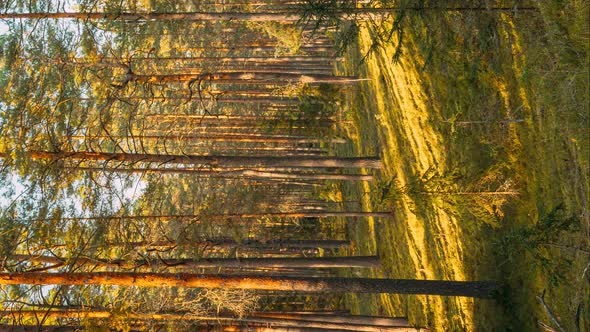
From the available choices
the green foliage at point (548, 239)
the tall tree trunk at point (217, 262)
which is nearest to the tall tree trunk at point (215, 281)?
the tall tree trunk at point (217, 262)

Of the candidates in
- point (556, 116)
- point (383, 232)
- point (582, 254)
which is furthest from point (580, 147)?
point (383, 232)

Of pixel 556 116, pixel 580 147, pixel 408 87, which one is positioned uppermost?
pixel 408 87

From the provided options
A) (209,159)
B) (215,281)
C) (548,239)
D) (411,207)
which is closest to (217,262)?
(209,159)

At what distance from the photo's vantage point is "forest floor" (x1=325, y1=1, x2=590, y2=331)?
18.1 ft

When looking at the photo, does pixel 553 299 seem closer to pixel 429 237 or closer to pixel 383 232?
pixel 429 237

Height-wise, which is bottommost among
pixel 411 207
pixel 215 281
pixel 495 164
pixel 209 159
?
pixel 215 281

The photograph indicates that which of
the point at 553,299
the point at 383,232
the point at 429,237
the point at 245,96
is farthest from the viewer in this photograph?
the point at 245,96

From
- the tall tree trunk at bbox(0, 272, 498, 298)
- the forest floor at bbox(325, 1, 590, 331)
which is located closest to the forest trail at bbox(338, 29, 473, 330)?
the forest floor at bbox(325, 1, 590, 331)

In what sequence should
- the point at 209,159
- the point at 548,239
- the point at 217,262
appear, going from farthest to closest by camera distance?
the point at 217,262 < the point at 209,159 < the point at 548,239

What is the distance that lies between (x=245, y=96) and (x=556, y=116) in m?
14.1

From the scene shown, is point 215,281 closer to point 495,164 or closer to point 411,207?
point 411,207

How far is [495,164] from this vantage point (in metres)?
7.19

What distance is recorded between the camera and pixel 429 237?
9.80m

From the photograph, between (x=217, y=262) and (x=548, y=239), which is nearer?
(x=548, y=239)
